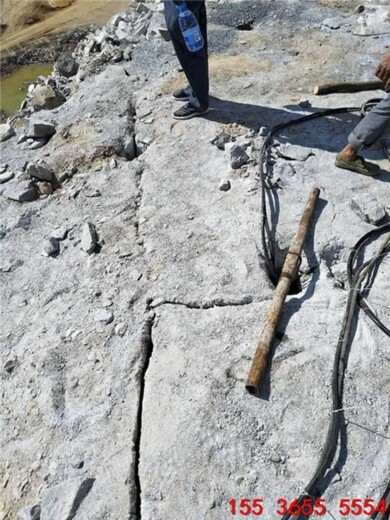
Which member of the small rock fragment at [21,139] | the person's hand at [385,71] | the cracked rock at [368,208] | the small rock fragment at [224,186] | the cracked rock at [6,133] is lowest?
the cracked rock at [368,208]

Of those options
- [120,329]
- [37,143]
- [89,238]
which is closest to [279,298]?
[120,329]

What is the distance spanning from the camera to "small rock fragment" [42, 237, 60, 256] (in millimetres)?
3566

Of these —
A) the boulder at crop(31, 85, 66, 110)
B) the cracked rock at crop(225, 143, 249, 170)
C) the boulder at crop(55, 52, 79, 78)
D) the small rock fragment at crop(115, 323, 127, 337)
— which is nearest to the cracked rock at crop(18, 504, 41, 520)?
the small rock fragment at crop(115, 323, 127, 337)

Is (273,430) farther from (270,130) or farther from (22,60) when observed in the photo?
(22,60)

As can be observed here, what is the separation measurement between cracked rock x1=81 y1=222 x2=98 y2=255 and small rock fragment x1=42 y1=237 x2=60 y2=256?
0.62ft

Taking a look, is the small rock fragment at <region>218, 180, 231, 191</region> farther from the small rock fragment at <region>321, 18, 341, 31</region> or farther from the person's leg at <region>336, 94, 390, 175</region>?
the small rock fragment at <region>321, 18, 341, 31</region>

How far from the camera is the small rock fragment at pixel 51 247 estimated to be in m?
3.57

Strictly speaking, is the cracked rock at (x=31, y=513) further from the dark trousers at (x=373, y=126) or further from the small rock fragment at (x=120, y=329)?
the dark trousers at (x=373, y=126)

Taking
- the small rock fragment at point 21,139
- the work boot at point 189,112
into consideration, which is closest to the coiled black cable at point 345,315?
the work boot at point 189,112

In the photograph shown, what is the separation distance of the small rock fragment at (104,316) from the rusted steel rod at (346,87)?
2704mm

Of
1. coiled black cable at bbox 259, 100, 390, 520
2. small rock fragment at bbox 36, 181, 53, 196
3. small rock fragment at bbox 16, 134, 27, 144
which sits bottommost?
coiled black cable at bbox 259, 100, 390, 520

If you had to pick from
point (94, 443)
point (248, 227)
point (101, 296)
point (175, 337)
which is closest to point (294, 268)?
point (248, 227)

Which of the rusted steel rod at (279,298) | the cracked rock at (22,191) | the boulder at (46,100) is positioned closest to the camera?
the rusted steel rod at (279,298)

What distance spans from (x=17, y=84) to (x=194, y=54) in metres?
4.15
